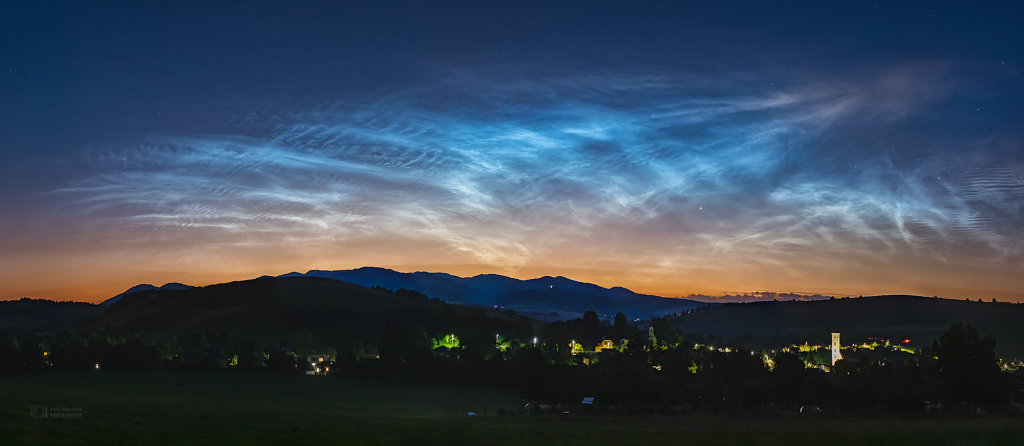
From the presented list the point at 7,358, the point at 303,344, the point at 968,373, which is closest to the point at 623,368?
the point at 968,373

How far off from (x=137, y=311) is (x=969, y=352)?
197 meters

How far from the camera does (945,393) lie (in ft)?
134

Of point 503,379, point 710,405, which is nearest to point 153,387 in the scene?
point 503,379

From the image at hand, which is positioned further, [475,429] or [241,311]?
[241,311]

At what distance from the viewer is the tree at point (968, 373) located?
39812mm

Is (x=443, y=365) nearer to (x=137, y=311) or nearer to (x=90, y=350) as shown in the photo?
(x=90, y=350)

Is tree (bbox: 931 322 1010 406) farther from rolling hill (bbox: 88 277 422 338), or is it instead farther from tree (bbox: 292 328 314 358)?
rolling hill (bbox: 88 277 422 338)

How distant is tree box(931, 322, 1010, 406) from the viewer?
39.8 m

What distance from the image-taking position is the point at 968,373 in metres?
40.7

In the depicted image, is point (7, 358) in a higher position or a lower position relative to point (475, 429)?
lower

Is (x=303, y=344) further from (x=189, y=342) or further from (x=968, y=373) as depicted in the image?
(x=968, y=373)

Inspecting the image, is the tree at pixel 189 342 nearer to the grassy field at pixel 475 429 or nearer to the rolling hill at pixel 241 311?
the rolling hill at pixel 241 311

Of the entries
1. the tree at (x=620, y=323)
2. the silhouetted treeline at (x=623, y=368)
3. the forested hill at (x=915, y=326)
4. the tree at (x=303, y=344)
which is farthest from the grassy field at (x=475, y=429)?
the forested hill at (x=915, y=326)

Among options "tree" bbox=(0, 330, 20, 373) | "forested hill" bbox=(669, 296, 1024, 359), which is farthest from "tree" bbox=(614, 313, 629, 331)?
"tree" bbox=(0, 330, 20, 373)
